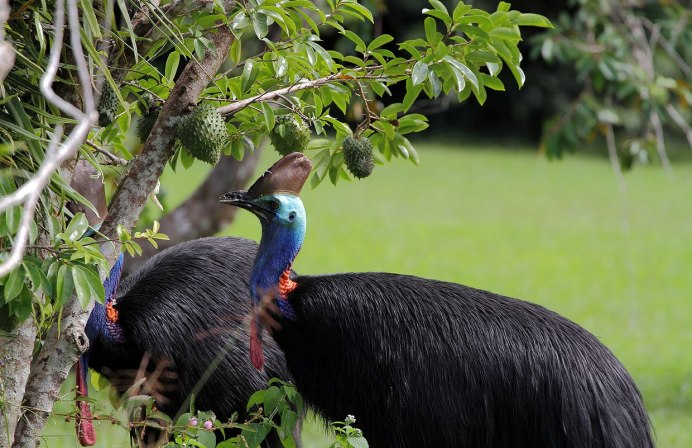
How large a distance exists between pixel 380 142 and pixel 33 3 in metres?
1.00

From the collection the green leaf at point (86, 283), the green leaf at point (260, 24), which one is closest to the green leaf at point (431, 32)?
the green leaf at point (260, 24)

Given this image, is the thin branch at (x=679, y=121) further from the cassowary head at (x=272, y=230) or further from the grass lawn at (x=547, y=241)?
the cassowary head at (x=272, y=230)

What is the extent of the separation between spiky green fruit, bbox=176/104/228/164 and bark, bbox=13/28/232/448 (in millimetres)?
68

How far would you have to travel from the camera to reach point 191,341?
339 cm

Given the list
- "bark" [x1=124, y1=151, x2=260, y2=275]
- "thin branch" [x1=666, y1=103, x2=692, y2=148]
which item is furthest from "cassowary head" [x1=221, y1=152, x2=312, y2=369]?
"thin branch" [x1=666, y1=103, x2=692, y2=148]

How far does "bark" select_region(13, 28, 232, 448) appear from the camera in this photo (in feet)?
8.73

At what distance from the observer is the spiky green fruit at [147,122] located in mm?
2936

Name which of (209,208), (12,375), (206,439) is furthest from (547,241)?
(12,375)

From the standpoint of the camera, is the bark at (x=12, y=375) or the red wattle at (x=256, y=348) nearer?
the bark at (x=12, y=375)

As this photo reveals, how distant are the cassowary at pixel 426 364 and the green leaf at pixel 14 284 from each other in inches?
32.5

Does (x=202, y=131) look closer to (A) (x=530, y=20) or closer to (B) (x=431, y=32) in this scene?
(B) (x=431, y=32)

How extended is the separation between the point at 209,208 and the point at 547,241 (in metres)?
7.72

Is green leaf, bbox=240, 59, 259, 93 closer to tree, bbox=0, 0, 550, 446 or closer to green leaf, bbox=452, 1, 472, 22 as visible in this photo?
tree, bbox=0, 0, 550, 446

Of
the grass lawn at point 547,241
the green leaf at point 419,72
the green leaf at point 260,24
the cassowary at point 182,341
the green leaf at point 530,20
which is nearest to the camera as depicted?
the green leaf at point 260,24
